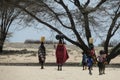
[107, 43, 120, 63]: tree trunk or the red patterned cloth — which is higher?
[107, 43, 120, 63]: tree trunk

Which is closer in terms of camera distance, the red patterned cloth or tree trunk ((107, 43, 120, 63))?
the red patterned cloth

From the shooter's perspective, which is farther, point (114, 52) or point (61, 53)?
point (114, 52)

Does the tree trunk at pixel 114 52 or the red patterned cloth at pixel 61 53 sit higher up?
the tree trunk at pixel 114 52

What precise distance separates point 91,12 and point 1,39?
55.6ft

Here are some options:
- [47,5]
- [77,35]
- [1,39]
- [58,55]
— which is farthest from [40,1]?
[1,39]

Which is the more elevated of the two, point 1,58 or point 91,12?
point 91,12

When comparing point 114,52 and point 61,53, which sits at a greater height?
point 114,52

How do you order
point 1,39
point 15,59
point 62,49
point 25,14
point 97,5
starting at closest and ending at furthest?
point 62,49 < point 97,5 < point 25,14 < point 15,59 < point 1,39

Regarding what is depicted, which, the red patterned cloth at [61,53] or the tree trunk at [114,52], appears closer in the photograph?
the red patterned cloth at [61,53]

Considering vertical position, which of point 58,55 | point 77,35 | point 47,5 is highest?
point 47,5

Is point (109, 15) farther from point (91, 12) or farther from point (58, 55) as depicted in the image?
point (58, 55)

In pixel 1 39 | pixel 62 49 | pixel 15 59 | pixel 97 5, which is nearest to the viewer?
pixel 62 49

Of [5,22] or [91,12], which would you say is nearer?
[91,12]

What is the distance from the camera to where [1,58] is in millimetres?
39500
